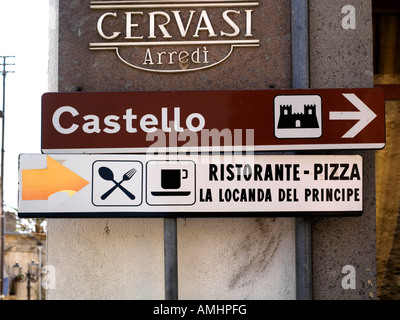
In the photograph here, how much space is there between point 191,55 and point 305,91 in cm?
87

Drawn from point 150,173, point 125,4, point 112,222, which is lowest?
point 112,222

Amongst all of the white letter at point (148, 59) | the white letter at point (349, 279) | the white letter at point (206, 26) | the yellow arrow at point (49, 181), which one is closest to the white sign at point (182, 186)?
the yellow arrow at point (49, 181)

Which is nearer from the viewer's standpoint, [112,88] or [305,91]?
[305,91]

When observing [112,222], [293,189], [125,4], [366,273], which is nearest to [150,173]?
[112,222]

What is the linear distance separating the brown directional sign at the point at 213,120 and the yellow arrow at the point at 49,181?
6.4 inches

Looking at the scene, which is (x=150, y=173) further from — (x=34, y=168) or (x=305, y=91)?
(x=305, y=91)

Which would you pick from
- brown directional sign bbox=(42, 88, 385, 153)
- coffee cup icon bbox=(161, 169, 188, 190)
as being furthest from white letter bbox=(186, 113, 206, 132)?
coffee cup icon bbox=(161, 169, 188, 190)

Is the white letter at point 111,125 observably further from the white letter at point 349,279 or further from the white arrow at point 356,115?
the white letter at point 349,279

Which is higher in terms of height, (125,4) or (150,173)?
(125,4)

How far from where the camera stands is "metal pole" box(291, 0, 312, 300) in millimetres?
3896

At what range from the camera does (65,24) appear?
4.17m

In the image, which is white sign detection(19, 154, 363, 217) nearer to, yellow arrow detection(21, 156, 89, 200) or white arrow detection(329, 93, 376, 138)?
yellow arrow detection(21, 156, 89, 200)

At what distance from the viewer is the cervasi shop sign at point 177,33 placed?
411cm
